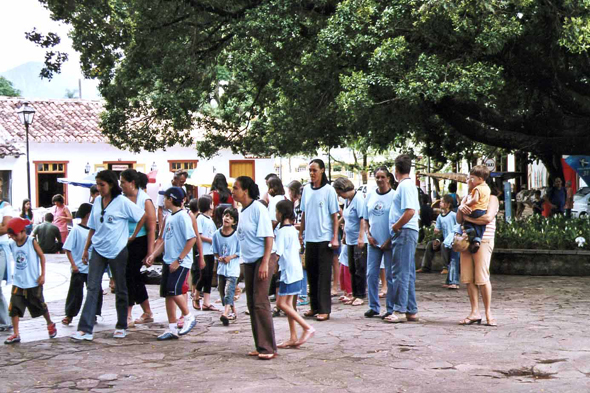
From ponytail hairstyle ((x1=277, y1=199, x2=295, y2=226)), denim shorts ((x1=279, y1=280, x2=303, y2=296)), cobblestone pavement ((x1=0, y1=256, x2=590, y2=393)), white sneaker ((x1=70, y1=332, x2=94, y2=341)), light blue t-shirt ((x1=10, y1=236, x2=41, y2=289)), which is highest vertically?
ponytail hairstyle ((x1=277, y1=199, x2=295, y2=226))

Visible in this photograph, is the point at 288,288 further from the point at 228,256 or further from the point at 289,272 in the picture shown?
the point at 228,256

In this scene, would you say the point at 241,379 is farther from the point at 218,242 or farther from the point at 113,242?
the point at 218,242

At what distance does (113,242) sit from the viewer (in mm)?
8211

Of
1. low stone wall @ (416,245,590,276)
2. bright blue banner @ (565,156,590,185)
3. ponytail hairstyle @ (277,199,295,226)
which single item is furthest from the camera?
bright blue banner @ (565,156,590,185)

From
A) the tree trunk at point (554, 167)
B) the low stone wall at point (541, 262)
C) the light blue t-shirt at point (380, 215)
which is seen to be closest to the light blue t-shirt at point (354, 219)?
the light blue t-shirt at point (380, 215)

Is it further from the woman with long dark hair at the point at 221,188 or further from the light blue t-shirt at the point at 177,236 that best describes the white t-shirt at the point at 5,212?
the woman with long dark hair at the point at 221,188

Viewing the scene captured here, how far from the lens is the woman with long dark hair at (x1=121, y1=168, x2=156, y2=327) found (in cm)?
872

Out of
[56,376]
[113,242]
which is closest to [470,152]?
[113,242]

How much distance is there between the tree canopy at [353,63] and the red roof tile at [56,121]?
669 inches

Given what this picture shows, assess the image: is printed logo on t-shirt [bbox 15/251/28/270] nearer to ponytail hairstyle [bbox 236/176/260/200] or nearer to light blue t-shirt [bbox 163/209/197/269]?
light blue t-shirt [bbox 163/209/197/269]

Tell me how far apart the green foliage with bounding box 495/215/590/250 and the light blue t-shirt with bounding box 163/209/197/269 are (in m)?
7.92

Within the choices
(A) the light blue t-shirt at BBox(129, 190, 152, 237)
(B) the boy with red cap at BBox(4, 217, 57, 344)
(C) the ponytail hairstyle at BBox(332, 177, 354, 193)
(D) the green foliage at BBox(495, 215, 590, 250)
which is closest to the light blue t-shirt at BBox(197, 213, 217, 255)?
(A) the light blue t-shirt at BBox(129, 190, 152, 237)

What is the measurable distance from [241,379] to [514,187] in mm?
40771

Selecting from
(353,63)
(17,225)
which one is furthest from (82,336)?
(353,63)
